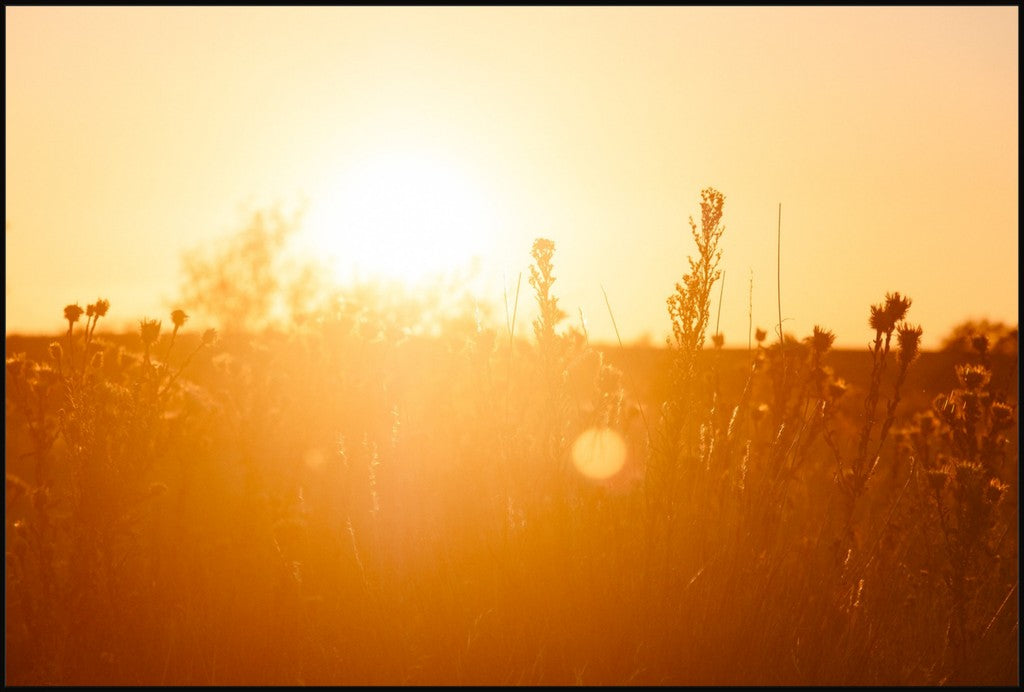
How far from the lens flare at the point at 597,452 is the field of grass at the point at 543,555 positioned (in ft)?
0.05

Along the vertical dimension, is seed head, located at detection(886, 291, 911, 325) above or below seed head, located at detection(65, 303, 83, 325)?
above

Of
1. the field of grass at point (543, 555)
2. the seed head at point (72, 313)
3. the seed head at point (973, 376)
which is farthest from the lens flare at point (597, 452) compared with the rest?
the seed head at point (72, 313)

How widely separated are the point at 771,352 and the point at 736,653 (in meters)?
2.24

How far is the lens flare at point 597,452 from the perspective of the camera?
4160 millimetres

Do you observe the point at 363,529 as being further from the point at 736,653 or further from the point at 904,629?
the point at 904,629

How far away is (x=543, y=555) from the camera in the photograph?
349 cm

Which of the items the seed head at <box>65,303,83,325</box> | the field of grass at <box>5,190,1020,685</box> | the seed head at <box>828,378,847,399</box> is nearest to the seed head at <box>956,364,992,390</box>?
the field of grass at <box>5,190,1020,685</box>

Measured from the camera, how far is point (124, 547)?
4.71 meters

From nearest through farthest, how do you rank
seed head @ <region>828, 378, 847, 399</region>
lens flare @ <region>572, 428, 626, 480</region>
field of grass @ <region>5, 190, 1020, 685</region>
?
field of grass @ <region>5, 190, 1020, 685</region>, lens flare @ <region>572, 428, 626, 480</region>, seed head @ <region>828, 378, 847, 399</region>

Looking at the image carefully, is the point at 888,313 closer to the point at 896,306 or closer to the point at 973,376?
the point at 896,306

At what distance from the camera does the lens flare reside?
13.6 feet

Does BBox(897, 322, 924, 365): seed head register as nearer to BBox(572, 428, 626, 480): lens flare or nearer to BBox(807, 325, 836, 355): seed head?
BBox(807, 325, 836, 355): seed head

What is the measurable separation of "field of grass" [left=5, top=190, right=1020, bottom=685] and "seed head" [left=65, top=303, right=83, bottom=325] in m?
0.01

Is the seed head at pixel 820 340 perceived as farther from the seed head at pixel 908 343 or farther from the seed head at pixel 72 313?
the seed head at pixel 72 313
